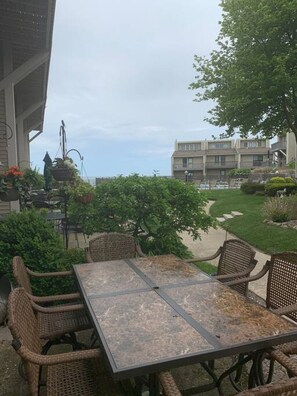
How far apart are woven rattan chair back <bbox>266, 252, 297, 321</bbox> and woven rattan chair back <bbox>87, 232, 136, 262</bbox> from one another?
168 centimetres

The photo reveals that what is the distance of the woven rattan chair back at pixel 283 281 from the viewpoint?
258cm

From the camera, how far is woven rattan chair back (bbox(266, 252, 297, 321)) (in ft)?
8.47

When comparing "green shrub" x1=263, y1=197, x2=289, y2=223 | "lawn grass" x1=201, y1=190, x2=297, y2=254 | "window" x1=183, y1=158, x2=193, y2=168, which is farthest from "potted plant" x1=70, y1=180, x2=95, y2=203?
"window" x1=183, y1=158, x2=193, y2=168

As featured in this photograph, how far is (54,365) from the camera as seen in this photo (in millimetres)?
1775

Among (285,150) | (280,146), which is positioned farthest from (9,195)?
(280,146)

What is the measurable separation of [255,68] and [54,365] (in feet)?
39.0

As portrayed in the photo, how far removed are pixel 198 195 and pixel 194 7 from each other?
6343 mm

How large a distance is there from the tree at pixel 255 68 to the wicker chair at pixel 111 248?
940 centimetres

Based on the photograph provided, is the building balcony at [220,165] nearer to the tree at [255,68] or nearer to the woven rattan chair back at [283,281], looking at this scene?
the tree at [255,68]

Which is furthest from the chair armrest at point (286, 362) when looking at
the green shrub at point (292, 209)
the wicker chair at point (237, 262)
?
the green shrub at point (292, 209)

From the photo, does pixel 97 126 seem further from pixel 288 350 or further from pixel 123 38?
pixel 288 350

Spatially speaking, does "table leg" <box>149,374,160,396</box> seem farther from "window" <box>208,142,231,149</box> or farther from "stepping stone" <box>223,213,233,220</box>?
"window" <box>208,142,231,149</box>

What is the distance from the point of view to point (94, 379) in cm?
191

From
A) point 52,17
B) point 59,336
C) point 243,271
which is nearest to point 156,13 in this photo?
point 52,17
